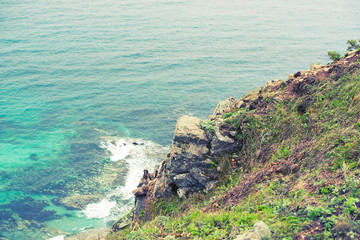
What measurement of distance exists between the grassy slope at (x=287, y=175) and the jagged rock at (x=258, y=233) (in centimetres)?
33

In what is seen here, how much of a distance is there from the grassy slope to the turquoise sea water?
836 inches

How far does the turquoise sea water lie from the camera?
3491 centimetres

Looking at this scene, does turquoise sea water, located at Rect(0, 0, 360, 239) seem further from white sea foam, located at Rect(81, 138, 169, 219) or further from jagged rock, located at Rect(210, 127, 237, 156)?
jagged rock, located at Rect(210, 127, 237, 156)

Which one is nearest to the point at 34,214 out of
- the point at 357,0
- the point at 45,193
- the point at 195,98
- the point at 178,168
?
the point at 45,193

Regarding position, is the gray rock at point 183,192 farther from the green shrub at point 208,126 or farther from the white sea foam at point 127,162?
the white sea foam at point 127,162

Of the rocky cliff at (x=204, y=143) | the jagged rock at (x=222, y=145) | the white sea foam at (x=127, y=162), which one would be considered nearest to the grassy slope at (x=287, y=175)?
the rocky cliff at (x=204, y=143)

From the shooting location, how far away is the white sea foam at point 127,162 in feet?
107

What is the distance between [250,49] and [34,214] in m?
65.3

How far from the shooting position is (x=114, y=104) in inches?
2108

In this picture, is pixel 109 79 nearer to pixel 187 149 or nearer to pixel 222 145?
pixel 187 149

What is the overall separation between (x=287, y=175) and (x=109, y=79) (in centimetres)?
5348

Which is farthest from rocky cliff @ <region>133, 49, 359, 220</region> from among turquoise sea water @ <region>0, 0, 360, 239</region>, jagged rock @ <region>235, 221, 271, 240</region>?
turquoise sea water @ <region>0, 0, 360, 239</region>

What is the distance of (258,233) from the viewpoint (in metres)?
9.59

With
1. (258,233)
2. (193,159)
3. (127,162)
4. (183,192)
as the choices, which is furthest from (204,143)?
(127,162)
